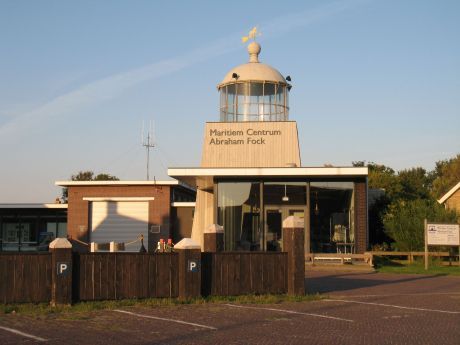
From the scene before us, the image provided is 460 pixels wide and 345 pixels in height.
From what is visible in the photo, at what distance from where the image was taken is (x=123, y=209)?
37688 millimetres

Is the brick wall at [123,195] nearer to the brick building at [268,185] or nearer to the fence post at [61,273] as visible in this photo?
the brick building at [268,185]

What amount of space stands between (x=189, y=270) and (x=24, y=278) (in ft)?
11.8

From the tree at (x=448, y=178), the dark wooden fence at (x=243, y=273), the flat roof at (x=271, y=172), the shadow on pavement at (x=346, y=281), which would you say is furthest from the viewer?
the tree at (x=448, y=178)

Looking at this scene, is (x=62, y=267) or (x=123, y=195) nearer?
(x=62, y=267)

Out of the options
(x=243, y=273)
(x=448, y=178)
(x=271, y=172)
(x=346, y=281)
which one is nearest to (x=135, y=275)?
(x=243, y=273)

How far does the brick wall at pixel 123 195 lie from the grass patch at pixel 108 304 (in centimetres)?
2179

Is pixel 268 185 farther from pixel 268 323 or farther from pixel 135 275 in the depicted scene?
pixel 268 323

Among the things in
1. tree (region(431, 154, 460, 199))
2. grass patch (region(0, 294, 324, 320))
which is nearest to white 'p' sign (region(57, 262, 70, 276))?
grass patch (region(0, 294, 324, 320))

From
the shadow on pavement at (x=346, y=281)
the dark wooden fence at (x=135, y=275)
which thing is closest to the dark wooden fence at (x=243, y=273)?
the dark wooden fence at (x=135, y=275)

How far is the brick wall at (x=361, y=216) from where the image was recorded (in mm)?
27406

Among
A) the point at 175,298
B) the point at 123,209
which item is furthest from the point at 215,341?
the point at 123,209

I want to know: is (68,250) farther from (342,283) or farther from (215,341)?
(342,283)

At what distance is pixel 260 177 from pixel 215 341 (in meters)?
17.4

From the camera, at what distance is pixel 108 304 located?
586 inches
